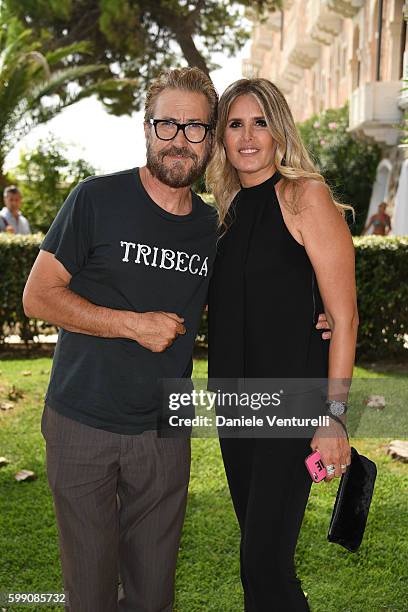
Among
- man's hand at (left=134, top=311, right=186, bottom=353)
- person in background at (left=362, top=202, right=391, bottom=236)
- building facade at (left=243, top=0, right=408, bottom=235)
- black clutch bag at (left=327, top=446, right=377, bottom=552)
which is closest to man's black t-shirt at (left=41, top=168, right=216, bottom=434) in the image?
man's hand at (left=134, top=311, right=186, bottom=353)

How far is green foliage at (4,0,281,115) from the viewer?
84.6 feet

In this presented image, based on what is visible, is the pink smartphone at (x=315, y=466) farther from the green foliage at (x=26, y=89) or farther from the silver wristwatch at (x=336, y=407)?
the green foliage at (x=26, y=89)

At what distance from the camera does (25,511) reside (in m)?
4.98

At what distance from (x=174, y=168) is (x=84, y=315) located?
0.58 m

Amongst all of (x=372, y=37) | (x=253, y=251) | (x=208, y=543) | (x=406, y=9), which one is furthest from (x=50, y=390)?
(x=372, y=37)

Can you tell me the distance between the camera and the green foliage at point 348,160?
24719 mm

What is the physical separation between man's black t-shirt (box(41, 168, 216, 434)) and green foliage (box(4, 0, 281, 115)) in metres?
23.0

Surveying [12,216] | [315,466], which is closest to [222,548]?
[315,466]

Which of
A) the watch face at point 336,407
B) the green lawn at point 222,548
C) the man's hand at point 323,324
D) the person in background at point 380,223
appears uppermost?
the man's hand at point 323,324

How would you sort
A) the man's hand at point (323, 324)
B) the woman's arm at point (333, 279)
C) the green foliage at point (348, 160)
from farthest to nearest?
the green foliage at point (348, 160), the man's hand at point (323, 324), the woman's arm at point (333, 279)

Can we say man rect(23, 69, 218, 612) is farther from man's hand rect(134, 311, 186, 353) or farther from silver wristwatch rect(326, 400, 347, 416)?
silver wristwatch rect(326, 400, 347, 416)

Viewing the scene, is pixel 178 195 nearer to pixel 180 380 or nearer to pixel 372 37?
pixel 180 380

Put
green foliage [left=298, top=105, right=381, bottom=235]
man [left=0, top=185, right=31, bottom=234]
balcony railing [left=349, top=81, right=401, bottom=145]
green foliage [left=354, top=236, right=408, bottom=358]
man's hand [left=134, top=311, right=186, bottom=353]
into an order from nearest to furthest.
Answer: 1. man's hand [left=134, top=311, right=186, bottom=353]
2. green foliage [left=354, top=236, right=408, bottom=358]
3. man [left=0, top=185, right=31, bottom=234]
4. balcony railing [left=349, top=81, right=401, bottom=145]
5. green foliage [left=298, top=105, right=381, bottom=235]

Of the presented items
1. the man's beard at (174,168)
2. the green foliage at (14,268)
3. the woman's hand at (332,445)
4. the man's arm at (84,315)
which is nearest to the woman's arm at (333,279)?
the woman's hand at (332,445)
